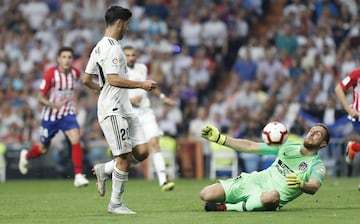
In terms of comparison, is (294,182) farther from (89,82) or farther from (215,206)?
(89,82)

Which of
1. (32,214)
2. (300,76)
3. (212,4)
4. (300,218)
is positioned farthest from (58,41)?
(300,218)

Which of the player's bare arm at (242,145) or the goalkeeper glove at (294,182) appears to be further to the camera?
the player's bare arm at (242,145)

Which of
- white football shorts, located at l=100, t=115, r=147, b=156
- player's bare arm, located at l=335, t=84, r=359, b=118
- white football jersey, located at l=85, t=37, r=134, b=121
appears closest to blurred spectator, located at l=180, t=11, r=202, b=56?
player's bare arm, located at l=335, t=84, r=359, b=118

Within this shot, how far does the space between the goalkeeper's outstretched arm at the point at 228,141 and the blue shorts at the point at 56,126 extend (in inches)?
278

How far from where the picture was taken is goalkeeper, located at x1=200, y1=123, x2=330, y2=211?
495 inches

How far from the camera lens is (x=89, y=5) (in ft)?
98.2

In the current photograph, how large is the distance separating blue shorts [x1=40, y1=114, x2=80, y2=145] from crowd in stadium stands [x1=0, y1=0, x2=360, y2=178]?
572 cm

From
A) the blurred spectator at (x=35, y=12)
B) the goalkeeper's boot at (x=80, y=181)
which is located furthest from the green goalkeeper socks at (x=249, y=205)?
the blurred spectator at (x=35, y=12)

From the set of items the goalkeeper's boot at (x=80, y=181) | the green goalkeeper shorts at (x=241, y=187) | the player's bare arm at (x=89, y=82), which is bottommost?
the goalkeeper's boot at (x=80, y=181)

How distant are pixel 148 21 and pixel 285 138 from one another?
54.9 feet

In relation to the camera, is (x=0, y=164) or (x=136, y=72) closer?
(x=136, y=72)

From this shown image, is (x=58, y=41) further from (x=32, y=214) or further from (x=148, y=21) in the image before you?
(x=32, y=214)

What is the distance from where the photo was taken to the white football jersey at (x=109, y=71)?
496 inches

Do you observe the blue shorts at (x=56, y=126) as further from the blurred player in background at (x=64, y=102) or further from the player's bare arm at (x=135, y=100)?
the player's bare arm at (x=135, y=100)
